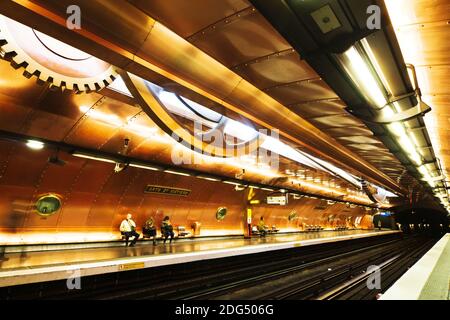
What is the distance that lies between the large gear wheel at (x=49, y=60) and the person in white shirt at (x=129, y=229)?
726 cm

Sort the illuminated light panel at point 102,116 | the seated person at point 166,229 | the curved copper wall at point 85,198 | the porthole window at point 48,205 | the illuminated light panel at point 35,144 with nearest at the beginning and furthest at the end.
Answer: the illuminated light panel at point 35,144 → the illuminated light panel at point 102,116 → the curved copper wall at point 85,198 → the porthole window at point 48,205 → the seated person at point 166,229

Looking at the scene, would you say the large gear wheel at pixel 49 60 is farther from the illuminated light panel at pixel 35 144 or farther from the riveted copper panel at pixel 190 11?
the illuminated light panel at pixel 35 144

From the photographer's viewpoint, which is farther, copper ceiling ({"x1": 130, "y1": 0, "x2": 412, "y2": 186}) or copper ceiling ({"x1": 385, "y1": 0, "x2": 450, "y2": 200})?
copper ceiling ({"x1": 130, "y1": 0, "x2": 412, "y2": 186})

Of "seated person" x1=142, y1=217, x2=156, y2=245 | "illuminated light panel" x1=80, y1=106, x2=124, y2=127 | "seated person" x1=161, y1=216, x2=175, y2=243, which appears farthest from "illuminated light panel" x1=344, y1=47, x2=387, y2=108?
"seated person" x1=161, y1=216, x2=175, y2=243

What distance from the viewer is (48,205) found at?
898 cm

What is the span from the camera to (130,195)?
11320 millimetres

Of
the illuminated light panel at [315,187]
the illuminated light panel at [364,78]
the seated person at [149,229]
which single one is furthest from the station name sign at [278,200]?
the illuminated light panel at [364,78]

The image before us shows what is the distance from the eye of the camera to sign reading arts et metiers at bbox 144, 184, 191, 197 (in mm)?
11797

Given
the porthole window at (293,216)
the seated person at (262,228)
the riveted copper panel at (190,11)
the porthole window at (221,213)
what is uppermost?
the riveted copper panel at (190,11)

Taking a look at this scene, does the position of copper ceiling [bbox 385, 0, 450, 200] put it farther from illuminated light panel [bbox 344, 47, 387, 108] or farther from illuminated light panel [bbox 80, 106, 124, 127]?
illuminated light panel [bbox 80, 106, 124, 127]

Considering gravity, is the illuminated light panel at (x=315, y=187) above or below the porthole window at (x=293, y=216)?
above

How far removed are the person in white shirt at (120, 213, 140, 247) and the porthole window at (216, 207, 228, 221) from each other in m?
5.68

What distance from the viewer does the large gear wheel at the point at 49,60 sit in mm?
3904

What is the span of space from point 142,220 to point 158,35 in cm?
1010
